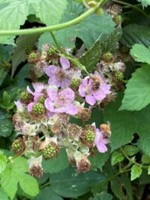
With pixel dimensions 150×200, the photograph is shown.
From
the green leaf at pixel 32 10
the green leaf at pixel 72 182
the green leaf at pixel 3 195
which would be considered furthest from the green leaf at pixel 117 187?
the green leaf at pixel 32 10

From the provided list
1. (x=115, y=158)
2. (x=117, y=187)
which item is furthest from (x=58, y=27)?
(x=117, y=187)

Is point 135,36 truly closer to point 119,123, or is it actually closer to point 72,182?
point 119,123

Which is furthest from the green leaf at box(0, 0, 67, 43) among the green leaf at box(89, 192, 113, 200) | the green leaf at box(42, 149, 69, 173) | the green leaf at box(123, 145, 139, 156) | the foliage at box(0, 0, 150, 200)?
the green leaf at box(89, 192, 113, 200)

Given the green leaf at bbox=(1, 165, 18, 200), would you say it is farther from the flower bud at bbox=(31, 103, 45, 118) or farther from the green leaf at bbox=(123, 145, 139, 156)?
the green leaf at bbox=(123, 145, 139, 156)

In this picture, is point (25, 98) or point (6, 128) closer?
point (25, 98)

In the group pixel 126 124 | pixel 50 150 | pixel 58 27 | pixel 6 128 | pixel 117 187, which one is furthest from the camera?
pixel 117 187

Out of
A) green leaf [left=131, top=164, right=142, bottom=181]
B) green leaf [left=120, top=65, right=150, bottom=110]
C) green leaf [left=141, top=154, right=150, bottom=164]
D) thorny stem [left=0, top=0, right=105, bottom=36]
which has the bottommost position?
green leaf [left=131, top=164, right=142, bottom=181]
